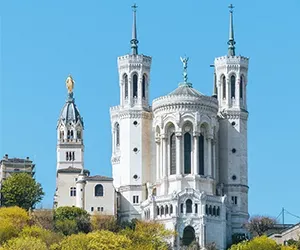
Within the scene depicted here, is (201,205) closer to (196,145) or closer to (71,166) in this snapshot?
(196,145)

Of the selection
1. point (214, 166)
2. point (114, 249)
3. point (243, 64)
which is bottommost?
point (114, 249)

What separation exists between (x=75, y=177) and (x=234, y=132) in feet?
56.3

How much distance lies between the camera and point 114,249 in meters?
117

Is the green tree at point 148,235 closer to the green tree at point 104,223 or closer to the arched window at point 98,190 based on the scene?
the green tree at point 104,223

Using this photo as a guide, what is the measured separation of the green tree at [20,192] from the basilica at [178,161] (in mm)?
3379

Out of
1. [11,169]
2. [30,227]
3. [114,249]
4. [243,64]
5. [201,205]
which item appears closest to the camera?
[114,249]

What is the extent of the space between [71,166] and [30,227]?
26173 millimetres

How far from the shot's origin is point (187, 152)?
451 feet

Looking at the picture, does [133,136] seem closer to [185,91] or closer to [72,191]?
[185,91]

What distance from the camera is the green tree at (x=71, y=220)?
423 ft

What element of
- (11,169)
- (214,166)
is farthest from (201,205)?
→ (11,169)

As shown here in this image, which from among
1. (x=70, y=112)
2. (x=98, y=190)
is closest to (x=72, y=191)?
(x=98, y=190)

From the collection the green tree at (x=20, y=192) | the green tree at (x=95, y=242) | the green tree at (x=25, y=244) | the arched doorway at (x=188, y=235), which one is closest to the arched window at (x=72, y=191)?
the green tree at (x=20, y=192)

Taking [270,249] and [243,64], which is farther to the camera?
[243,64]
